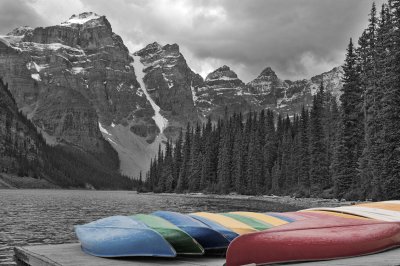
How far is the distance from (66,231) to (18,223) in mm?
4908

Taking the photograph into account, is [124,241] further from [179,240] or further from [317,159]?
[317,159]

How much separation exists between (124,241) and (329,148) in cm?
6226

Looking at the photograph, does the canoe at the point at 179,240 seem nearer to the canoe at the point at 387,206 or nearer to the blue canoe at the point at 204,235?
the blue canoe at the point at 204,235

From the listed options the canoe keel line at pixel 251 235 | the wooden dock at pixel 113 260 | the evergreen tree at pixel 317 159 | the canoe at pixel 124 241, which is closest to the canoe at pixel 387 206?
the canoe keel line at pixel 251 235

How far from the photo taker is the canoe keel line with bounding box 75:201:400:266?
6.70 metres

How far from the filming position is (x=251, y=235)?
6727 millimetres

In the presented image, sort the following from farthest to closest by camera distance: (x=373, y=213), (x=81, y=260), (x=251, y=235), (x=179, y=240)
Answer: (x=373, y=213)
(x=179, y=240)
(x=81, y=260)
(x=251, y=235)

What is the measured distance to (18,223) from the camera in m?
23.8

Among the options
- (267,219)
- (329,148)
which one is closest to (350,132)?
(329,148)

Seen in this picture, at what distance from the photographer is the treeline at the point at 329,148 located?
34688mm

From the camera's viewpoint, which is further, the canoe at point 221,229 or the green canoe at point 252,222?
the green canoe at point 252,222

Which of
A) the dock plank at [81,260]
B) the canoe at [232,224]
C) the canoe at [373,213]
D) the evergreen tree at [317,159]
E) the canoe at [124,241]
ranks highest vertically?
the evergreen tree at [317,159]

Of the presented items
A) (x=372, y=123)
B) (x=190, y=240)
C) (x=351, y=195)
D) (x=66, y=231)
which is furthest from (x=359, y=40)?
(x=190, y=240)

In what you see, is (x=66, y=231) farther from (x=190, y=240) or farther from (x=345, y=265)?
(x=345, y=265)
